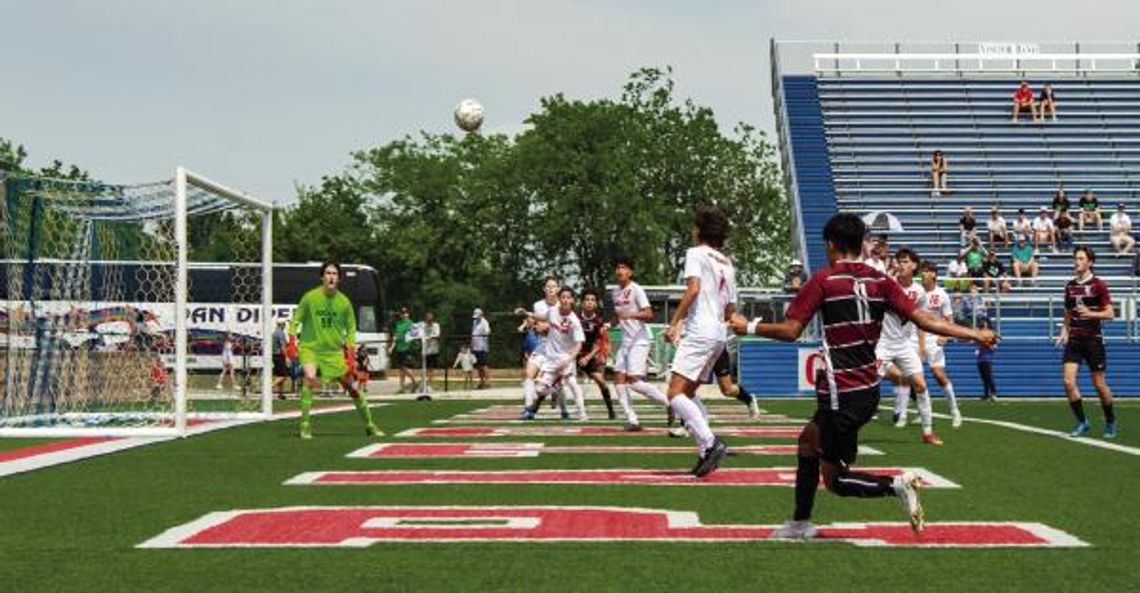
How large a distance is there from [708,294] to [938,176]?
3280cm

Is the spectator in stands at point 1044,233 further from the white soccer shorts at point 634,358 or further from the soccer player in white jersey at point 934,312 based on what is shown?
the white soccer shorts at point 634,358

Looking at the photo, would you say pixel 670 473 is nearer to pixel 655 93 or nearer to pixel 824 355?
pixel 824 355

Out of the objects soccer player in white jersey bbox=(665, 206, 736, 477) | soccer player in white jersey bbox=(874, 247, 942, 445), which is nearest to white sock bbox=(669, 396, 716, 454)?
soccer player in white jersey bbox=(665, 206, 736, 477)

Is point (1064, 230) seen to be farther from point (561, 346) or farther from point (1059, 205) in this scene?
point (561, 346)

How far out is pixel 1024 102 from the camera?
4528 cm

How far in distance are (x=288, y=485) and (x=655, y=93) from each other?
54.6m

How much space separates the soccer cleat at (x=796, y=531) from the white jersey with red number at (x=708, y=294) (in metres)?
3.47

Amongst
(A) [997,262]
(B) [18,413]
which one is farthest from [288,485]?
(A) [997,262]

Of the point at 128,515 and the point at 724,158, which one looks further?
the point at 724,158

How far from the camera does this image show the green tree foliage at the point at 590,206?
2404 inches

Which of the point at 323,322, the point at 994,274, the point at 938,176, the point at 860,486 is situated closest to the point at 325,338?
the point at 323,322

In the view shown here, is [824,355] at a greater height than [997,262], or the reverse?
[997,262]

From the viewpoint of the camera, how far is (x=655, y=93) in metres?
64.0

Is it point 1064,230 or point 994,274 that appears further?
point 1064,230
